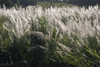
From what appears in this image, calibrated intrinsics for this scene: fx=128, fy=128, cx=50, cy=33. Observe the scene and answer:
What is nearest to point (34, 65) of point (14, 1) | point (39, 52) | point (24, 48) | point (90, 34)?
point (39, 52)

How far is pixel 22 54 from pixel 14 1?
1158 inches

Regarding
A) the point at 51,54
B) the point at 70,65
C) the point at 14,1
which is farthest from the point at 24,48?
the point at 14,1

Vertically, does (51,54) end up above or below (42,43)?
below

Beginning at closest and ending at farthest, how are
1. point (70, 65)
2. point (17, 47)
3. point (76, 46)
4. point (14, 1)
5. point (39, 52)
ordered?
point (70, 65)
point (76, 46)
point (39, 52)
point (17, 47)
point (14, 1)

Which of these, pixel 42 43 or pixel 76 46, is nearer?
pixel 76 46

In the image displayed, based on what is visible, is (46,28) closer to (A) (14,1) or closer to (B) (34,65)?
(B) (34,65)

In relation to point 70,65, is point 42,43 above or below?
above

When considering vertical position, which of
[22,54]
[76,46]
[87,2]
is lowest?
[22,54]

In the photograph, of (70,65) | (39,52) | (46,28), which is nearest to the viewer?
(70,65)

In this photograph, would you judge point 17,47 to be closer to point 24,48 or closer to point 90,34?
point 24,48

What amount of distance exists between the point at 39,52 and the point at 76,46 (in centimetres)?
58

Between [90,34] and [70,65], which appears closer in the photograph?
[70,65]

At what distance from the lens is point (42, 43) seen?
209 centimetres

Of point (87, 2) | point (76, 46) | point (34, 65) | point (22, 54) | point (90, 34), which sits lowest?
point (34, 65)
